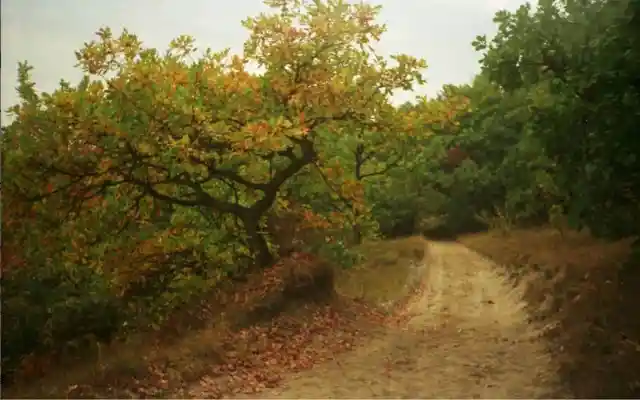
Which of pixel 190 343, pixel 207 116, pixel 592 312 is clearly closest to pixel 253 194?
pixel 207 116

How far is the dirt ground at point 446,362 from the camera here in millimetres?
7492

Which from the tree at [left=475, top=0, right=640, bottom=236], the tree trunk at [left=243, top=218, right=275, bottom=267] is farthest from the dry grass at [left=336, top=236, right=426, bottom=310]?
the tree at [left=475, top=0, right=640, bottom=236]

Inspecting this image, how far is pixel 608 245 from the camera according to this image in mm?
10766

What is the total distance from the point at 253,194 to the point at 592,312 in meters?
7.50

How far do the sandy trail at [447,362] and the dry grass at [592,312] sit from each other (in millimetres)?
353

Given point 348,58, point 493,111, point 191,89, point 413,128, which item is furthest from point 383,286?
point 493,111

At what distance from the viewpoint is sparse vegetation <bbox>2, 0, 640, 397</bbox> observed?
748cm

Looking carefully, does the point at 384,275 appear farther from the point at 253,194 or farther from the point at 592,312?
the point at 592,312

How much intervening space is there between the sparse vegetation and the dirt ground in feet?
1.72

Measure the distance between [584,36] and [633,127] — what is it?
1.77 meters

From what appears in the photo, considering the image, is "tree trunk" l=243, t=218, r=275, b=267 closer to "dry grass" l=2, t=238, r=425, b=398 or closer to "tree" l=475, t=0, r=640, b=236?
"dry grass" l=2, t=238, r=425, b=398

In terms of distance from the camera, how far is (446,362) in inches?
339

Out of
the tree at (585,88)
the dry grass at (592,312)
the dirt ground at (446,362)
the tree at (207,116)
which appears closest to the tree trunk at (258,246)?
the tree at (207,116)

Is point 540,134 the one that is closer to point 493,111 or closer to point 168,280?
point 168,280
